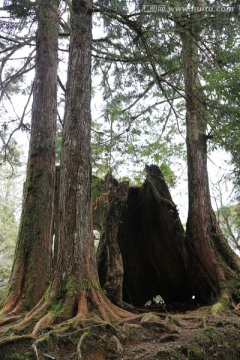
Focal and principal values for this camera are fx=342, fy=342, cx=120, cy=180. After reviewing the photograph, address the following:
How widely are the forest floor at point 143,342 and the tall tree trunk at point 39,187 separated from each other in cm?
184

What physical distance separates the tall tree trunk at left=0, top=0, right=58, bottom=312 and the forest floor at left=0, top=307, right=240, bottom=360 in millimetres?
1843

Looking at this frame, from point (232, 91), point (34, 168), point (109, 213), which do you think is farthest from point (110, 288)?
point (232, 91)

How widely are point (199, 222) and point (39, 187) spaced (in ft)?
11.0

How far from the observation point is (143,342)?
3973 millimetres

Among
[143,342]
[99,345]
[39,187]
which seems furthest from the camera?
[39,187]

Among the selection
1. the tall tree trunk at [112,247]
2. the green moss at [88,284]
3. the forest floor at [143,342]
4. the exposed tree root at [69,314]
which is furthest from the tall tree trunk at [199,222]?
the green moss at [88,284]

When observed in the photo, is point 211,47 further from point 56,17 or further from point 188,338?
point 188,338

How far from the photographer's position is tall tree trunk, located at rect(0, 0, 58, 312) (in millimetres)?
5543

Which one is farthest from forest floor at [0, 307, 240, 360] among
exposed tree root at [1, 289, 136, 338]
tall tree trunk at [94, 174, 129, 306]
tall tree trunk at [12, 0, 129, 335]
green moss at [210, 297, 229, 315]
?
tall tree trunk at [94, 174, 129, 306]

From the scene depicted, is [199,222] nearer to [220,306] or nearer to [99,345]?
[220,306]

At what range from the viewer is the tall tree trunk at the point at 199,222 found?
267 inches

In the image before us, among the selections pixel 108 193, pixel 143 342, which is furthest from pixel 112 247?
pixel 143 342

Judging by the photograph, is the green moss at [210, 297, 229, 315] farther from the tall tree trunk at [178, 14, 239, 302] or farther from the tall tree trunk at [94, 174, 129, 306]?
the tall tree trunk at [94, 174, 129, 306]

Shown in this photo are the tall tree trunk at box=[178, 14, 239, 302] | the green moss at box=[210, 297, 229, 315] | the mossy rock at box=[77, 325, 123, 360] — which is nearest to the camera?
the mossy rock at box=[77, 325, 123, 360]
